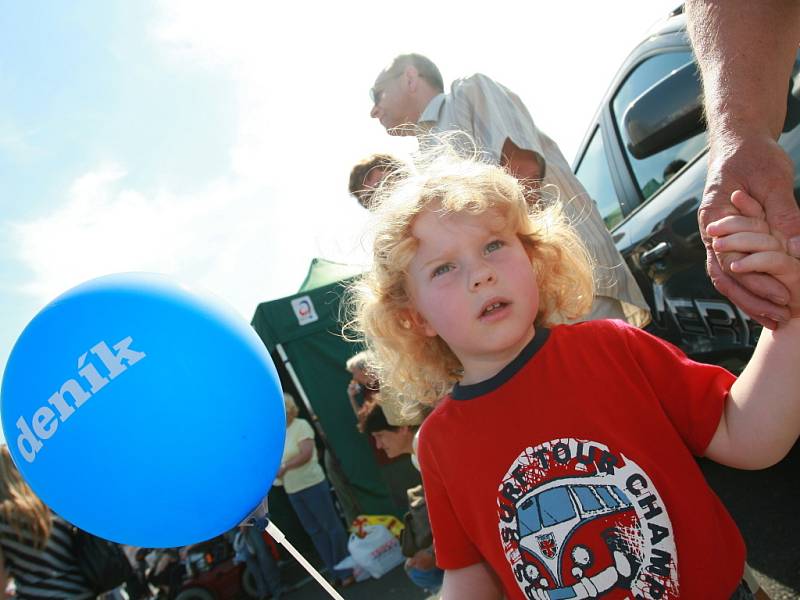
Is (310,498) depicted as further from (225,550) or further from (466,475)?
(466,475)

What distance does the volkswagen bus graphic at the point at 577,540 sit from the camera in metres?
1.02

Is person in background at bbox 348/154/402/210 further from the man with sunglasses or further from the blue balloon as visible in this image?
the blue balloon

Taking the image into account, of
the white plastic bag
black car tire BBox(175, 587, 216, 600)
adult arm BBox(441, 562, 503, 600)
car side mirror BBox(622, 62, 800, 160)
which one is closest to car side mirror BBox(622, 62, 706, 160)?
car side mirror BBox(622, 62, 800, 160)

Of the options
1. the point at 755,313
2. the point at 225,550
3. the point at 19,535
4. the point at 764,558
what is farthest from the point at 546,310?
the point at 225,550

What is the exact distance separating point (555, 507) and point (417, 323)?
24.4 inches

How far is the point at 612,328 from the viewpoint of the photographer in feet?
3.96

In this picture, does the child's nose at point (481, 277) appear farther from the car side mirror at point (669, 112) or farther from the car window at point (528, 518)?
the car side mirror at point (669, 112)

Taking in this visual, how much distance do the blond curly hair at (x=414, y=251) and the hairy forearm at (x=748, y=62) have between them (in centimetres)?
53

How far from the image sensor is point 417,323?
1513 millimetres

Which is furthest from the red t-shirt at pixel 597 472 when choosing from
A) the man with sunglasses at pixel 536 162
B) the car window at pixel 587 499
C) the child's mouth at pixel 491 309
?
the man with sunglasses at pixel 536 162

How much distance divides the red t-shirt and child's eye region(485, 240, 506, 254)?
0.26m

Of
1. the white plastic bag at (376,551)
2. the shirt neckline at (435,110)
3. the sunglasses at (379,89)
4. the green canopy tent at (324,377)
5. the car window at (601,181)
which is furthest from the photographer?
the green canopy tent at (324,377)

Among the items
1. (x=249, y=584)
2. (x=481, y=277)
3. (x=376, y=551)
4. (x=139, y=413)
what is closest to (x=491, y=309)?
(x=481, y=277)

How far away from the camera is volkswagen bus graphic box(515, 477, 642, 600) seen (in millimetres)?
1021
